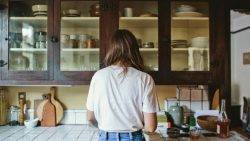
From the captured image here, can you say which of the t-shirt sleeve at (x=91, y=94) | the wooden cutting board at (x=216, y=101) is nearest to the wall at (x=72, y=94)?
the wooden cutting board at (x=216, y=101)

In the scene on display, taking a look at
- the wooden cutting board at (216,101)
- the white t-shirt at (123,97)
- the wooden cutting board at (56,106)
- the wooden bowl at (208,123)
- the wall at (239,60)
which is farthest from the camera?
the wooden cutting board at (56,106)

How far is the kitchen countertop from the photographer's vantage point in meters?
2.11

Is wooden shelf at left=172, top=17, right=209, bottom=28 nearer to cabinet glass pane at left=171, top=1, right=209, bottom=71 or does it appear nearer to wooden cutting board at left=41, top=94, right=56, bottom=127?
cabinet glass pane at left=171, top=1, right=209, bottom=71

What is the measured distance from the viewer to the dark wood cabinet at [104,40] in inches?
87.8

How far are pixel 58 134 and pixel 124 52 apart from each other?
96cm

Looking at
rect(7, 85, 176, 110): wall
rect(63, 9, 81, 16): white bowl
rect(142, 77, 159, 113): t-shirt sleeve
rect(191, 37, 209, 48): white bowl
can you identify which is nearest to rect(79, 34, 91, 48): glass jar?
rect(63, 9, 81, 16): white bowl

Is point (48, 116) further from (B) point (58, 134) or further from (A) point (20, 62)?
(A) point (20, 62)

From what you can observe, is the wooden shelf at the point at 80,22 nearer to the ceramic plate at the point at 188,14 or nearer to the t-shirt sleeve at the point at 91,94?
the ceramic plate at the point at 188,14

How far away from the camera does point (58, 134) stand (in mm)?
2240

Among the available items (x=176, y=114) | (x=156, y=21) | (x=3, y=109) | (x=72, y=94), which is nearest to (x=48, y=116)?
(x=72, y=94)

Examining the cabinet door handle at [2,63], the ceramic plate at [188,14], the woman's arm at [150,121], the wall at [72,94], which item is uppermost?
the ceramic plate at [188,14]

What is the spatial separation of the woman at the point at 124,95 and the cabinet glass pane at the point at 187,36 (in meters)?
0.71

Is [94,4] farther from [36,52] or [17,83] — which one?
[17,83]

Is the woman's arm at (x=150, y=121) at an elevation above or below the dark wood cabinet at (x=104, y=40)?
below
